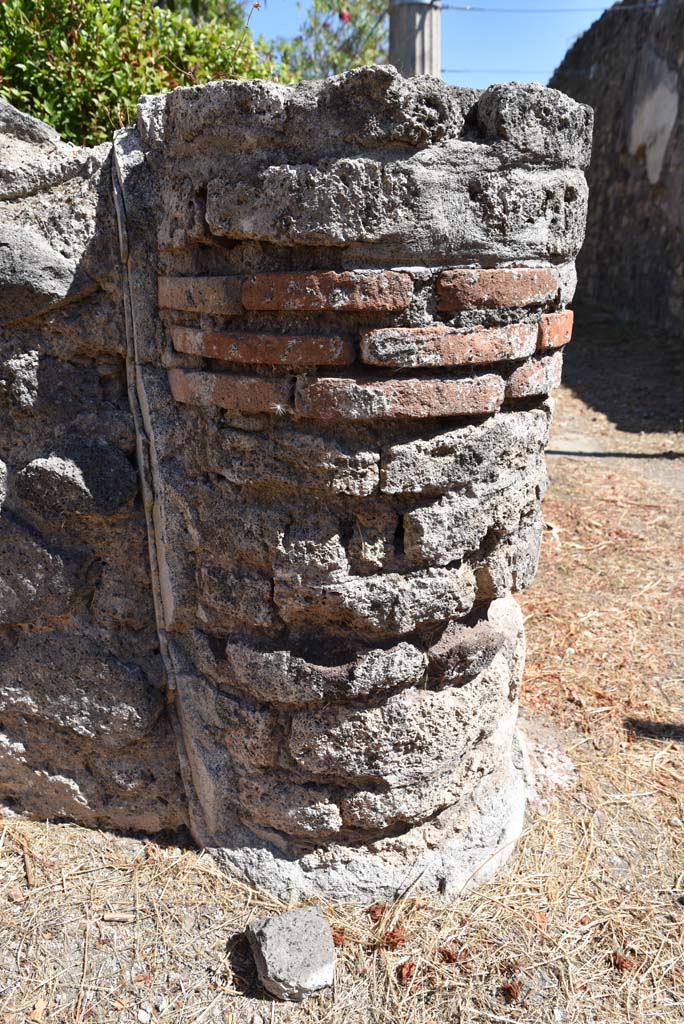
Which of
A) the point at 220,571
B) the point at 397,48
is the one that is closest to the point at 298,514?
the point at 220,571

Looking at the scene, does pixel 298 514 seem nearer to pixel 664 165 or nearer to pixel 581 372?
pixel 581 372

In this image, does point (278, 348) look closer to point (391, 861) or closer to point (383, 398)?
point (383, 398)

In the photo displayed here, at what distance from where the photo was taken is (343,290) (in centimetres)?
161

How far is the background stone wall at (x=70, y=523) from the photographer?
1911 millimetres

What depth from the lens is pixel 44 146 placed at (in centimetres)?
194

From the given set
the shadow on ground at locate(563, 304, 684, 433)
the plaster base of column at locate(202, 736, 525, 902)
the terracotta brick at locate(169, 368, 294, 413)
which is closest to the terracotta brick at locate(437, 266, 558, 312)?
the terracotta brick at locate(169, 368, 294, 413)

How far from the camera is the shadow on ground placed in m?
6.89

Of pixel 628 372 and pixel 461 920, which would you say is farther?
pixel 628 372

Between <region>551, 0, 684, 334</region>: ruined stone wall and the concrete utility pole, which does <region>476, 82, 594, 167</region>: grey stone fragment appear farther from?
<region>551, 0, 684, 334</region>: ruined stone wall

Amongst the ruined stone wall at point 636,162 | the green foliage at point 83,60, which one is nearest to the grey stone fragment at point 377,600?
the green foliage at point 83,60

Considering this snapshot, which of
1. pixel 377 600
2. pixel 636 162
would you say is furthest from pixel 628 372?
pixel 377 600

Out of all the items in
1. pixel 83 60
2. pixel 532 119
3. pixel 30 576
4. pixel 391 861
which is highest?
pixel 83 60

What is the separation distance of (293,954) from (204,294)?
1.53 metres

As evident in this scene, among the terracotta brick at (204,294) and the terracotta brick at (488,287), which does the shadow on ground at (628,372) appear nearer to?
the terracotta brick at (488,287)
